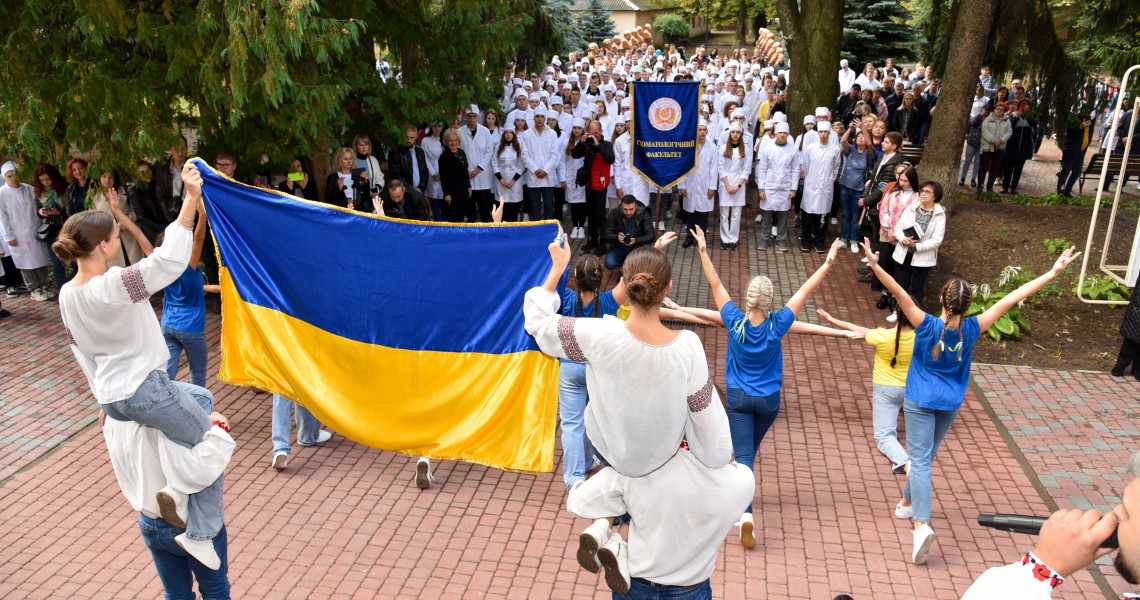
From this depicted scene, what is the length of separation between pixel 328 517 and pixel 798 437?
149 inches

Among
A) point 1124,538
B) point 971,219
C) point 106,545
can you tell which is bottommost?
point 106,545

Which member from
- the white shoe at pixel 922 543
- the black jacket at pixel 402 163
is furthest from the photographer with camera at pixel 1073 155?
the white shoe at pixel 922 543

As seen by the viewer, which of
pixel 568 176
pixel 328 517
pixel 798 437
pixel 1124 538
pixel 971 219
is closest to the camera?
pixel 1124 538

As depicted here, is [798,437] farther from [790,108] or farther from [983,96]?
[983,96]

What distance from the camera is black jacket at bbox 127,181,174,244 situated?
9.27 m

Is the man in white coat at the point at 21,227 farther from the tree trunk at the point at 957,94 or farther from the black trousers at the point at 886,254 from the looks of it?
the tree trunk at the point at 957,94

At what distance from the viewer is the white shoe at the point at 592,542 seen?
2.98 meters

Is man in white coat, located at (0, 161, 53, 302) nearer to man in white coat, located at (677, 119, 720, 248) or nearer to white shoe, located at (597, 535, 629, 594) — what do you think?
man in white coat, located at (677, 119, 720, 248)

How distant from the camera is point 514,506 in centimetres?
587

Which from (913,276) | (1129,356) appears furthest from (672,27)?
(1129,356)

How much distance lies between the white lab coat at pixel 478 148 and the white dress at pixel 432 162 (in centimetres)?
47

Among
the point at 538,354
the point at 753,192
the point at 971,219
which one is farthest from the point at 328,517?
the point at 753,192

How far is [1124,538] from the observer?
85.6 inches

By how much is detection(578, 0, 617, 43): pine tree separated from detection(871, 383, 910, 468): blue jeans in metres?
37.6
